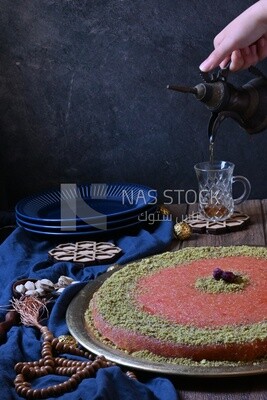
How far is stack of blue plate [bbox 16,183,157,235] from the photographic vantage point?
1.66 meters

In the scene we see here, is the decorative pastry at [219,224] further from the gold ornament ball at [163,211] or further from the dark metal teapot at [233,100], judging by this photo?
the dark metal teapot at [233,100]


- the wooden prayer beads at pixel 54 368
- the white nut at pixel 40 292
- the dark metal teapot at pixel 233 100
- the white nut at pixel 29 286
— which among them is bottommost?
the wooden prayer beads at pixel 54 368

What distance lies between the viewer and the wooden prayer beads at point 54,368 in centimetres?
94

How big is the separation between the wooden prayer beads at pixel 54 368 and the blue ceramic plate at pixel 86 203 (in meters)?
0.62

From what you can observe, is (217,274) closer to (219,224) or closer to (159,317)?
(159,317)

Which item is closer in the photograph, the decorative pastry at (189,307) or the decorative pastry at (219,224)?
the decorative pastry at (189,307)

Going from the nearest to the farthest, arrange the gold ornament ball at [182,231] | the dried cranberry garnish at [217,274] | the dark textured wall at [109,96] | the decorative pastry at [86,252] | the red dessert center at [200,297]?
the red dessert center at [200,297] < the dried cranberry garnish at [217,274] < the decorative pastry at [86,252] < the gold ornament ball at [182,231] < the dark textured wall at [109,96]

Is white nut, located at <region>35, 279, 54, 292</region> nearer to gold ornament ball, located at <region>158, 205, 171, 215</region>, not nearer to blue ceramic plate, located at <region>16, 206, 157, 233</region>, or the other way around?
blue ceramic plate, located at <region>16, 206, 157, 233</region>

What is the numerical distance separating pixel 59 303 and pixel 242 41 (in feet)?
2.48

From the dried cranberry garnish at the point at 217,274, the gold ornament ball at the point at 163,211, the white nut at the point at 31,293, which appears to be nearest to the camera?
the dried cranberry garnish at the point at 217,274

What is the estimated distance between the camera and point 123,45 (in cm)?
209

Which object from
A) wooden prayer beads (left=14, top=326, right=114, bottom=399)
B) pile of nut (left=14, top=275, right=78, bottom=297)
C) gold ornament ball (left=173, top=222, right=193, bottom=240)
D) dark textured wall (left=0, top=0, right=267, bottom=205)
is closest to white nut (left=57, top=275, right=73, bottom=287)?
pile of nut (left=14, top=275, right=78, bottom=297)

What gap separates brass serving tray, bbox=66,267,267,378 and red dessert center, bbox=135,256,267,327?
0.09 metres

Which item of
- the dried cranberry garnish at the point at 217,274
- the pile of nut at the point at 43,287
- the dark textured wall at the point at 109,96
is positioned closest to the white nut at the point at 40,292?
the pile of nut at the point at 43,287
